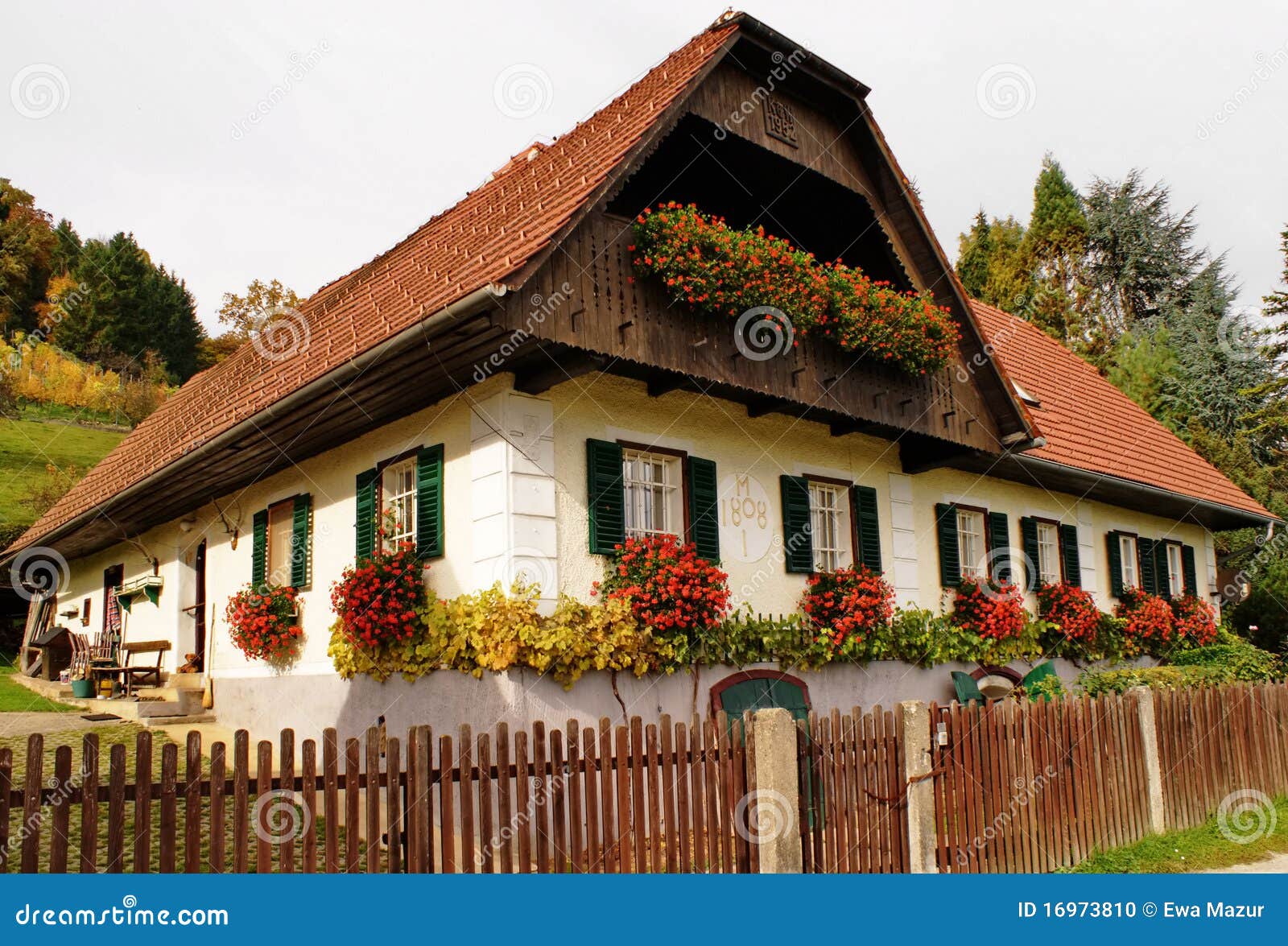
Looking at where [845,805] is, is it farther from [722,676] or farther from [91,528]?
[91,528]

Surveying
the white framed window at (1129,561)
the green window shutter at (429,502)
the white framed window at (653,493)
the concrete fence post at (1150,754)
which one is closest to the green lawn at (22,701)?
the green window shutter at (429,502)

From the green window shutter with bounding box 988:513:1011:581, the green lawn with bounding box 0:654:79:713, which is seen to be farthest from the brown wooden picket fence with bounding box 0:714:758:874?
the green lawn with bounding box 0:654:79:713

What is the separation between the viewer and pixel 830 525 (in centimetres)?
1287

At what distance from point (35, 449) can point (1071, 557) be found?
42.0 m

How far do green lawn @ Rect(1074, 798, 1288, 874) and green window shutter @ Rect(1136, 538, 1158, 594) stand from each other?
8879mm

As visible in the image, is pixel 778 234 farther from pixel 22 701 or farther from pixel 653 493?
pixel 22 701

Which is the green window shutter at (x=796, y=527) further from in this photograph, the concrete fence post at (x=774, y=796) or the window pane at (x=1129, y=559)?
the window pane at (x=1129, y=559)

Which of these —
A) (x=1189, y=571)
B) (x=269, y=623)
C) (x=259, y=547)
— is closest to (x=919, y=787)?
(x=269, y=623)

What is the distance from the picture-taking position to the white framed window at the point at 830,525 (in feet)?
41.2

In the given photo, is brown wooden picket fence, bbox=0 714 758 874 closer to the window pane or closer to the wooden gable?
the wooden gable

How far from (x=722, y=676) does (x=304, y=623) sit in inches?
196

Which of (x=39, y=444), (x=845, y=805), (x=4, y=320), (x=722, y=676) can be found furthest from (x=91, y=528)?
(x=4, y=320)

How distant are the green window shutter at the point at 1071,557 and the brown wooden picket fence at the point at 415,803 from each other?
441 inches

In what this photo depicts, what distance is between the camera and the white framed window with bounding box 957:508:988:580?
15234mm
